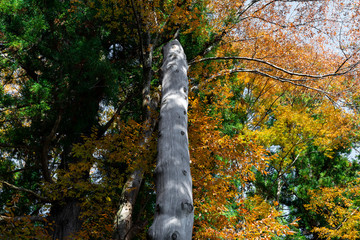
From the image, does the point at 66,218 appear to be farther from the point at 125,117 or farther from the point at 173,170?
the point at 173,170

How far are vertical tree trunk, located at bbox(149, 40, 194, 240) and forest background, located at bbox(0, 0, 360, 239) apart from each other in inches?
73.8

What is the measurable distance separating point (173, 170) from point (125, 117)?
7.51 m

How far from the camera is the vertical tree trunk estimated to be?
1.88 meters

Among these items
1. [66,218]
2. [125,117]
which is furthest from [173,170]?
[125,117]

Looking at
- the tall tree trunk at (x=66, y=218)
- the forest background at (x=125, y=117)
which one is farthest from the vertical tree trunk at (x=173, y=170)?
the tall tree trunk at (x=66, y=218)

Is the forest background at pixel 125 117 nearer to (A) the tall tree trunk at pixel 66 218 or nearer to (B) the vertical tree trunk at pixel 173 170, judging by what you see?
(A) the tall tree trunk at pixel 66 218

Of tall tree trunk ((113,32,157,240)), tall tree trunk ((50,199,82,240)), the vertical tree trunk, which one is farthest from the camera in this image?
tall tree trunk ((50,199,82,240))

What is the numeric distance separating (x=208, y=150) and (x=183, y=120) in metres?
2.83

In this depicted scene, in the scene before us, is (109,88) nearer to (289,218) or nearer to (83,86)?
(83,86)

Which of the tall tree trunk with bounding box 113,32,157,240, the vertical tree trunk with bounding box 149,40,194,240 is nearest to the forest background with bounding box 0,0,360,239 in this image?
the tall tree trunk with bounding box 113,32,157,240

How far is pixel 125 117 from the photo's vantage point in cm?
942

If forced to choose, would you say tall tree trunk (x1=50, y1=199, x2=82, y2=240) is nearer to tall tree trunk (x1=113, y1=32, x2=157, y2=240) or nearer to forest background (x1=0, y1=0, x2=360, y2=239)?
forest background (x1=0, y1=0, x2=360, y2=239)

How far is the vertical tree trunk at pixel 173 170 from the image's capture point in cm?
188

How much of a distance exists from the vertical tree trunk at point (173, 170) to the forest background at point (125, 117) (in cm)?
187
